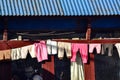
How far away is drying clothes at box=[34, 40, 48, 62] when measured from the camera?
18219 mm

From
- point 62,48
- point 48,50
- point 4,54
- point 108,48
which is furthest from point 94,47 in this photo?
point 4,54

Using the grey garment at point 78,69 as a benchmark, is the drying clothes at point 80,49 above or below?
above

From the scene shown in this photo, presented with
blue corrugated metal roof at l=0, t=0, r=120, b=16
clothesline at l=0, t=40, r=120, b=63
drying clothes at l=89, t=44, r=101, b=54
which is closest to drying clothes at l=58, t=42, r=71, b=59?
clothesline at l=0, t=40, r=120, b=63

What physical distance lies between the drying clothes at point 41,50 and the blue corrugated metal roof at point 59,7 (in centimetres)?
124

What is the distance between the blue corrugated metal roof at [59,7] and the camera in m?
18.2

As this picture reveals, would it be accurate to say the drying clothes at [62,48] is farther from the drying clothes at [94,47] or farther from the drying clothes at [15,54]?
the drying clothes at [15,54]

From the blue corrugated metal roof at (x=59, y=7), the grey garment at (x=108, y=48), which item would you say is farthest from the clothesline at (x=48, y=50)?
the blue corrugated metal roof at (x=59, y=7)

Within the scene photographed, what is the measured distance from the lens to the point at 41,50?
18.2 meters

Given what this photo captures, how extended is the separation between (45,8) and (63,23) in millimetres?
1003

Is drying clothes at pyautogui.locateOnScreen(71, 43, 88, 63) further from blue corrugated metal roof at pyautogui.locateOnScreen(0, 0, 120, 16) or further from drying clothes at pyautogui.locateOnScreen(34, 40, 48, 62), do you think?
blue corrugated metal roof at pyautogui.locateOnScreen(0, 0, 120, 16)

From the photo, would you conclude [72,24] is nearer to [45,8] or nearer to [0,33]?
[45,8]

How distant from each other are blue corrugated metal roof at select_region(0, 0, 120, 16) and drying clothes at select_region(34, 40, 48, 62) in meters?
1.24

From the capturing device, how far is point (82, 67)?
19016 millimetres

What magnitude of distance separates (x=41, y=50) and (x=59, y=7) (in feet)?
6.63
